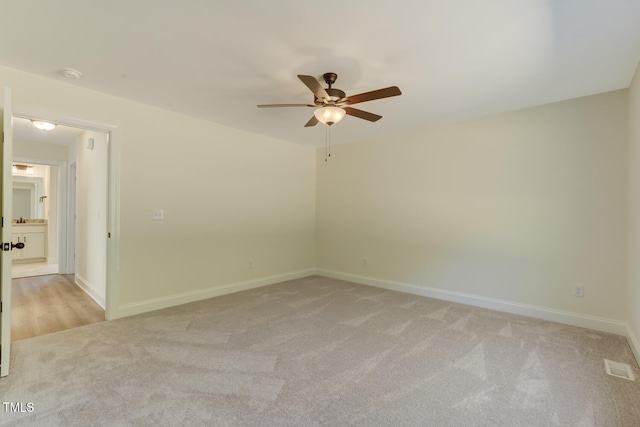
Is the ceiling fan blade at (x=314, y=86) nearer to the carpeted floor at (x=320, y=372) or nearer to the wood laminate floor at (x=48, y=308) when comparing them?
the carpeted floor at (x=320, y=372)

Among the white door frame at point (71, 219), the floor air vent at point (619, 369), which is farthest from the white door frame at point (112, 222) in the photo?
the floor air vent at point (619, 369)

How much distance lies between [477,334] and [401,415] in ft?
5.20

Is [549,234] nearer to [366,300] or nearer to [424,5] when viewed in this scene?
[366,300]

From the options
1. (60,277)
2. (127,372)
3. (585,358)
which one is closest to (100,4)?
(127,372)

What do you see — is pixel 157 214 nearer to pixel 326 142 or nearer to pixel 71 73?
pixel 71 73

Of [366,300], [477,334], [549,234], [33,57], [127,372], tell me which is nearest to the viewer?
[127,372]

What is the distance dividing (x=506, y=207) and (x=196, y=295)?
4.04 m

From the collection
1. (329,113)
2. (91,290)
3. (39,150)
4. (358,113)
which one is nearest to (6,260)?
(91,290)

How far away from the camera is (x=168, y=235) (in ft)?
12.0

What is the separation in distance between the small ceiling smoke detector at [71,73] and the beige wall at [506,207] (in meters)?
3.63

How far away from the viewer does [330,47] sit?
2199 millimetres

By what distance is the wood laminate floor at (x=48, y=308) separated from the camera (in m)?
3.04

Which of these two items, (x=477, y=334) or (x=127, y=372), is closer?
(x=127, y=372)

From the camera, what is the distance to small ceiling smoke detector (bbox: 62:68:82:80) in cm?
259
